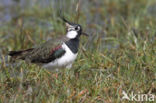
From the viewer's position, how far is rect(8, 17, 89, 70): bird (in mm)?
5480

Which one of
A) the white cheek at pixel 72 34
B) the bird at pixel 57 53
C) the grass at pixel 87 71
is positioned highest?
the white cheek at pixel 72 34

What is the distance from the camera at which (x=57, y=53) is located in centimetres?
555

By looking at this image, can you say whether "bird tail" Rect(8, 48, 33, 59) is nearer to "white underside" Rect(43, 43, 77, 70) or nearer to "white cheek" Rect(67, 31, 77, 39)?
"white underside" Rect(43, 43, 77, 70)

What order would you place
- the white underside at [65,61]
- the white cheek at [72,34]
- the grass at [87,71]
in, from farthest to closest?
the white cheek at [72,34]
the white underside at [65,61]
the grass at [87,71]

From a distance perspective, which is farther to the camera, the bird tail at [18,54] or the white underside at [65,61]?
the bird tail at [18,54]

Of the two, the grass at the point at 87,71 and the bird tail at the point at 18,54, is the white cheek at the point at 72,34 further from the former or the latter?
the bird tail at the point at 18,54

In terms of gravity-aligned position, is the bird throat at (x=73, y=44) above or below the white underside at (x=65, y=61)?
above

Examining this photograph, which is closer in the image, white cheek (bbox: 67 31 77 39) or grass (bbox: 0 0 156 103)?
grass (bbox: 0 0 156 103)

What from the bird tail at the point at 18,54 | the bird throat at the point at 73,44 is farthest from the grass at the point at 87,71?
the bird throat at the point at 73,44

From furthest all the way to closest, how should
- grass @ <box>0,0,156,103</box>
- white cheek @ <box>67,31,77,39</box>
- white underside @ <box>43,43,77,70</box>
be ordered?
white cheek @ <box>67,31,77,39</box>, white underside @ <box>43,43,77,70</box>, grass @ <box>0,0,156,103</box>

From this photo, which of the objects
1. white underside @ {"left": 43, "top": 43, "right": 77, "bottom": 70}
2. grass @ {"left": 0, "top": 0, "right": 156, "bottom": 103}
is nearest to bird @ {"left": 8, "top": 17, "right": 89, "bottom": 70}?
white underside @ {"left": 43, "top": 43, "right": 77, "bottom": 70}

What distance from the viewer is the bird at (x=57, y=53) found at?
5480 millimetres

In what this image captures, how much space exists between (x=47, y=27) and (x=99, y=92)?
358 centimetres

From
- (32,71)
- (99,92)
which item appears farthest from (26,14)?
(99,92)
